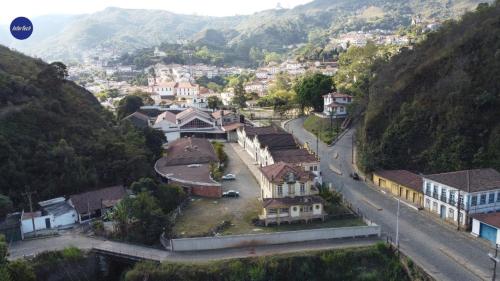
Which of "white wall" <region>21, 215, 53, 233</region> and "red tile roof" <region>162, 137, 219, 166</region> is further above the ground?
"red tile roof" <region>162, 137, 219, 166</region>

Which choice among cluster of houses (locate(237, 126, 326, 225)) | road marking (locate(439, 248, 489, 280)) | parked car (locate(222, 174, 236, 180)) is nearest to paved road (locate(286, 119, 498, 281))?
road marking (locate(439, 248, 489, 280))

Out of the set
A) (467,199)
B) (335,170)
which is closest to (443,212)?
(467,199)

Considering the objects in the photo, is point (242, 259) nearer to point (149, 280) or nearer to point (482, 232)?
point (149, 280)

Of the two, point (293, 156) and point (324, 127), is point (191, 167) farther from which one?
point (324, 127)

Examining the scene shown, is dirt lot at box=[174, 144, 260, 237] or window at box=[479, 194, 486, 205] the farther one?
dirt lot at box=[174, 144, 260, 237]

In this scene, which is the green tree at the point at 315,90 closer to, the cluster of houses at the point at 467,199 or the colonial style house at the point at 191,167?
the colonial style house at the point at 191,167

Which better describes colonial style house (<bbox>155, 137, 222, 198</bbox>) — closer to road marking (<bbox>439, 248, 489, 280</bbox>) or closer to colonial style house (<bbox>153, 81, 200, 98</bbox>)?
road marking (<bbox>439, 248, 489, 280</bbox>)

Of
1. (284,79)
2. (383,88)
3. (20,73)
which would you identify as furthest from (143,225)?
(284,79)
